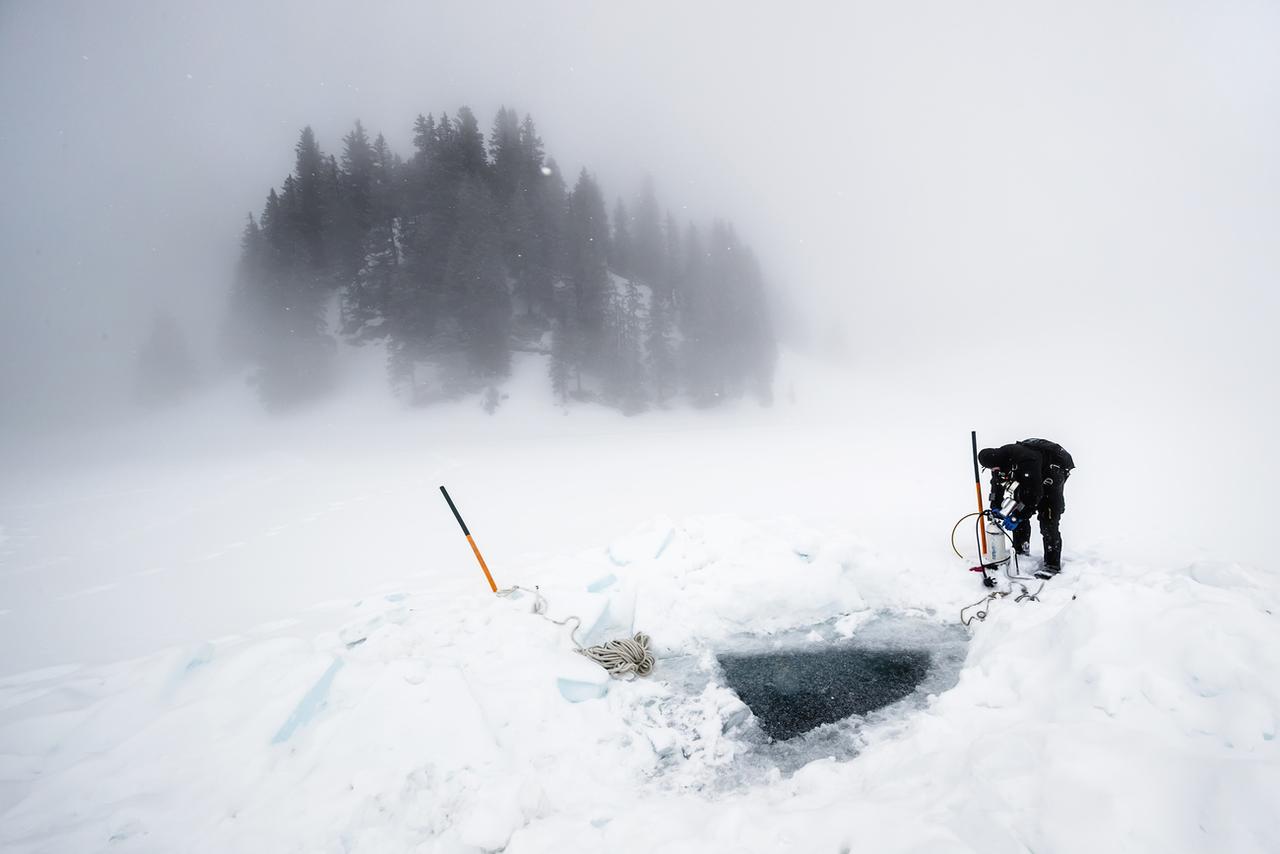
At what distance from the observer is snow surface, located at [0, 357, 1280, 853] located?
2.56 m

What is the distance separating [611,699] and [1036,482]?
5717mm

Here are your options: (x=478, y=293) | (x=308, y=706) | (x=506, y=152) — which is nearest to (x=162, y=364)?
(x=478, y=293)

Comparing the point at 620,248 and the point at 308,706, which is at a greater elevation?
the point at 620,248

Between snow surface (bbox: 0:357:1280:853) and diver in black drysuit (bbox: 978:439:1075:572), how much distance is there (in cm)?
47

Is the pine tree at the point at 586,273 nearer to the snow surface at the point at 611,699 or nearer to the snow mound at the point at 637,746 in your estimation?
the snow surface at the point at 611,699

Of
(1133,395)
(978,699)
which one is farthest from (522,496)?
(1133,395)

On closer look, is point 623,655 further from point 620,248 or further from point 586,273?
point 620,248

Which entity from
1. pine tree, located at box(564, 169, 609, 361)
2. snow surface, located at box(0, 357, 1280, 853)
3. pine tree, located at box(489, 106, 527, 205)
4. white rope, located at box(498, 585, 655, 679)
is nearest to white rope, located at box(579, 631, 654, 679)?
white rope, located at box(498, 585, 655, 679)

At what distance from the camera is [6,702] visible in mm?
4793

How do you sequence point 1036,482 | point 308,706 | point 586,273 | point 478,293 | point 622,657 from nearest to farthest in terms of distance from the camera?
point 308,706, point 622,657, point 1036,482, point 478,293, point 586,273

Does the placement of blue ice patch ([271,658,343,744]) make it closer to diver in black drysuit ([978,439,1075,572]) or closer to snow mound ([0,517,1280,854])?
snow mound ([0,517,1280,854])

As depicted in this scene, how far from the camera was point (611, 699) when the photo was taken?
14.3 feet

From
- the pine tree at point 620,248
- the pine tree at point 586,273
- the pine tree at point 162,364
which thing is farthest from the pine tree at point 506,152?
the pine tree at point 162,364

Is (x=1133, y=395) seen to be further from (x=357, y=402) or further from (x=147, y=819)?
(x=357, y=402)
